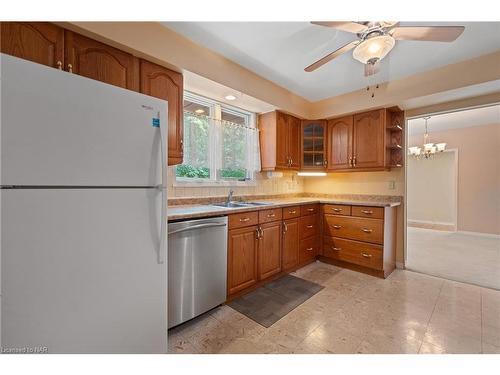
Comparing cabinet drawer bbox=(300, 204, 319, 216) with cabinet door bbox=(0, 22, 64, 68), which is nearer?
cabinet door bbox=(0, 22, 64, 68)

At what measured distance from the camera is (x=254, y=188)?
3207 millimetres

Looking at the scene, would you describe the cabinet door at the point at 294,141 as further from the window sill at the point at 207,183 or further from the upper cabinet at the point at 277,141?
the window sill at the point at 207,183

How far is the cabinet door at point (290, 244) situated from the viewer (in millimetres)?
2693

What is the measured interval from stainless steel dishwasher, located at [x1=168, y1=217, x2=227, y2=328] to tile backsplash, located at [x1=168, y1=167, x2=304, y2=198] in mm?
→ 698

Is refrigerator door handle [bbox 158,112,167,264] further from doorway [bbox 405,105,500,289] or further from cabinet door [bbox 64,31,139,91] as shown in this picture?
doorway [bbox 405,105,500,289]

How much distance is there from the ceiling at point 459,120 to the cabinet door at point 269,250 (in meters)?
3.66

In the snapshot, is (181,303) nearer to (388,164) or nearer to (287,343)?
(287,343)

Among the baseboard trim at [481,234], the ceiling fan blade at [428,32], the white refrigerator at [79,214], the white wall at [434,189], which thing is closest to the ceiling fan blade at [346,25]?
the ceiling fan blade at [428,32]

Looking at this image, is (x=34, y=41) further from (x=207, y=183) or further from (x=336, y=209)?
(x=336, y=209)

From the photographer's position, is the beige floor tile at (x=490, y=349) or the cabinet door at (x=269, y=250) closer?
the beige floor tile at (x=490, y=349)

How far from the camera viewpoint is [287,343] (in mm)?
1576

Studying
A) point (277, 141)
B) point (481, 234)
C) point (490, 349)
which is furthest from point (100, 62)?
point (481, 234)

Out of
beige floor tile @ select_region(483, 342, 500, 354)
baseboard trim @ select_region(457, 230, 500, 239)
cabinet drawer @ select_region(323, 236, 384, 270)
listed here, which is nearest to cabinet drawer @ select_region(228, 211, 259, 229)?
cabinet drawer @ select_region(323, 236, 384, 270)

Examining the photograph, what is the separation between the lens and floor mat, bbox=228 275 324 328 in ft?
6.33
